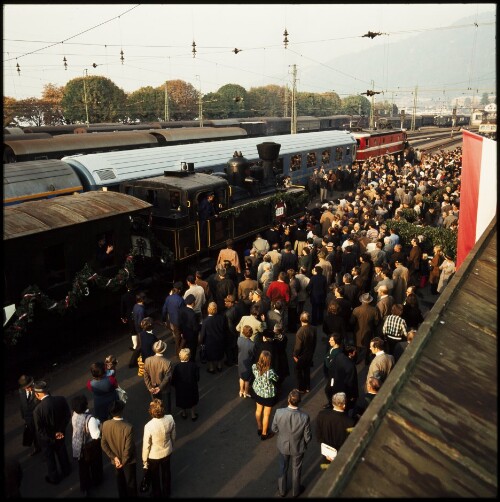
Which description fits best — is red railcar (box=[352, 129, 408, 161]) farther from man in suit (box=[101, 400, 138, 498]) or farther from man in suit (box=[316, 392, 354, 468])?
man in suit (box=[101, 400, 138, 498])

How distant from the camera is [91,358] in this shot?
9.89 metres

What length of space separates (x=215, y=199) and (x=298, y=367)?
655 cm

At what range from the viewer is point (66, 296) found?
30.5 feet

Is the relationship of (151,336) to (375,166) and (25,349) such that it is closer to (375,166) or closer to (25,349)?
(25,349)

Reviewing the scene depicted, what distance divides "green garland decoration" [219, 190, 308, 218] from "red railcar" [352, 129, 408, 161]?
18.5m

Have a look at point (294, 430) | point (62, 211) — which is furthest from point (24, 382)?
point (62, 211)

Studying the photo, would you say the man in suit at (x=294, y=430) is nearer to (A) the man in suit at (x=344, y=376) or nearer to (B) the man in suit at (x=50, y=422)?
(A) the man in suit at (x=344, y=376)

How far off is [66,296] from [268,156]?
10729 millimetres

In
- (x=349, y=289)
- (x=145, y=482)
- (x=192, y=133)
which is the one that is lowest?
(x=145, y=482)

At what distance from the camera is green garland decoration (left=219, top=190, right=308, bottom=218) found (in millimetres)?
14146

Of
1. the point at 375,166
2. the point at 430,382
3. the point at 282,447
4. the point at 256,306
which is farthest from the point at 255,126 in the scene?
the point at 430,382

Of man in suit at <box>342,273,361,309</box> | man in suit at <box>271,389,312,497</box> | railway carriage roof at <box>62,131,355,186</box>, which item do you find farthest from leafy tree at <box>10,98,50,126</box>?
man in suit at <box>271,389,312,497</box>

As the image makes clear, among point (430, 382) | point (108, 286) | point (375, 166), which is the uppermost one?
point (375, 166)

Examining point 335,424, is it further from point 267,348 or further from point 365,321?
point 365,321
